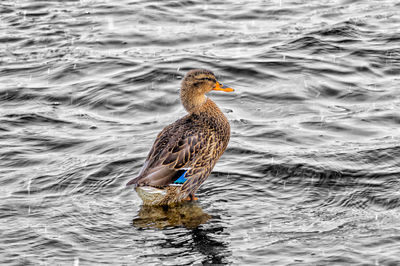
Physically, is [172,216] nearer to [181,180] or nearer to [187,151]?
[181,180]

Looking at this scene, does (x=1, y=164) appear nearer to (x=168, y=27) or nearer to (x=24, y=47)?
(x=24, y=47)

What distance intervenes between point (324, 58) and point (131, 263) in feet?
25.8

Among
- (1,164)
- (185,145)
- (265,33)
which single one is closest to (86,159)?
(1,164)

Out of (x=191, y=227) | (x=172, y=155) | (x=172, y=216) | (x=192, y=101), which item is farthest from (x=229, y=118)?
(x=191, y=227)

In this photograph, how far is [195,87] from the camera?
358 inches

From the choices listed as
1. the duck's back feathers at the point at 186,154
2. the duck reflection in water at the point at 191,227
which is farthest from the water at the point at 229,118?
the duck's back feathers at the point at 186,154

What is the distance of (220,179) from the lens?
9.19 m

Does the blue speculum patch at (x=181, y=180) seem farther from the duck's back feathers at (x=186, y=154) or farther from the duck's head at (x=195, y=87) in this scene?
the duck's head at (x=195, y=87)

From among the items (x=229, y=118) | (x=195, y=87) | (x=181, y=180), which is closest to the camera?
(x=181, y=180)

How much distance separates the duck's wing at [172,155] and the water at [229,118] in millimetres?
488

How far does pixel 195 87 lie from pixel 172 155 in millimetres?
1134

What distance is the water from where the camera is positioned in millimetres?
7414

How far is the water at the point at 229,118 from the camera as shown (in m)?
Result: 7.41

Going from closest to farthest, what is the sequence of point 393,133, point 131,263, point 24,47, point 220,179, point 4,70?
1. point 131,263
2. point 220,179
3. point 393,133
4. point 4,70
5. point 24,47
